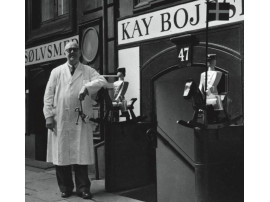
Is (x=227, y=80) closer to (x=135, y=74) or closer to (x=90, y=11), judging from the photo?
(x=135, y=74)

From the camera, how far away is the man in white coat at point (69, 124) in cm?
515

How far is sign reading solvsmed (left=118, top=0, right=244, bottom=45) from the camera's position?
4.74 m

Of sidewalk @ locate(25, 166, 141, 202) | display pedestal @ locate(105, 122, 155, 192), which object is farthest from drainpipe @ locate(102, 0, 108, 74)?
sidewalk @ locate(25, 166, 141, 202)

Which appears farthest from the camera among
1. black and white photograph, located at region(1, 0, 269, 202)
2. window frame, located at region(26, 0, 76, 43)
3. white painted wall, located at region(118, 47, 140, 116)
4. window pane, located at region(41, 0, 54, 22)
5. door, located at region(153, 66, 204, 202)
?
window pane, located at region(41, 0, 54, 22)

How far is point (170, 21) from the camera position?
18.3ft

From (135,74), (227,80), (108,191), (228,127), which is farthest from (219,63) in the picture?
(108,191)

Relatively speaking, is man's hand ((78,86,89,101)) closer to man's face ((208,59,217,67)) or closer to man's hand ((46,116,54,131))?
man's hand ((46,116,54,131))

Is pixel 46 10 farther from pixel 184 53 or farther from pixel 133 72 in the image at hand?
pixel 184 53

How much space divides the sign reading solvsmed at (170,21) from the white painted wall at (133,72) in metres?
0.19

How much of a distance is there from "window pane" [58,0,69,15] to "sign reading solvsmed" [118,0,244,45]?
183cm

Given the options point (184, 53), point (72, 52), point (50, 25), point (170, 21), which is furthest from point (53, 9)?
point (184, 53)

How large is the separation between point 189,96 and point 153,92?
211 cm

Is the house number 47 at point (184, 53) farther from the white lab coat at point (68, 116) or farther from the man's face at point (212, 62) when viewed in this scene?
the white lab coat at point (68, 116)

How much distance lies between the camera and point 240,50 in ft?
15.3
